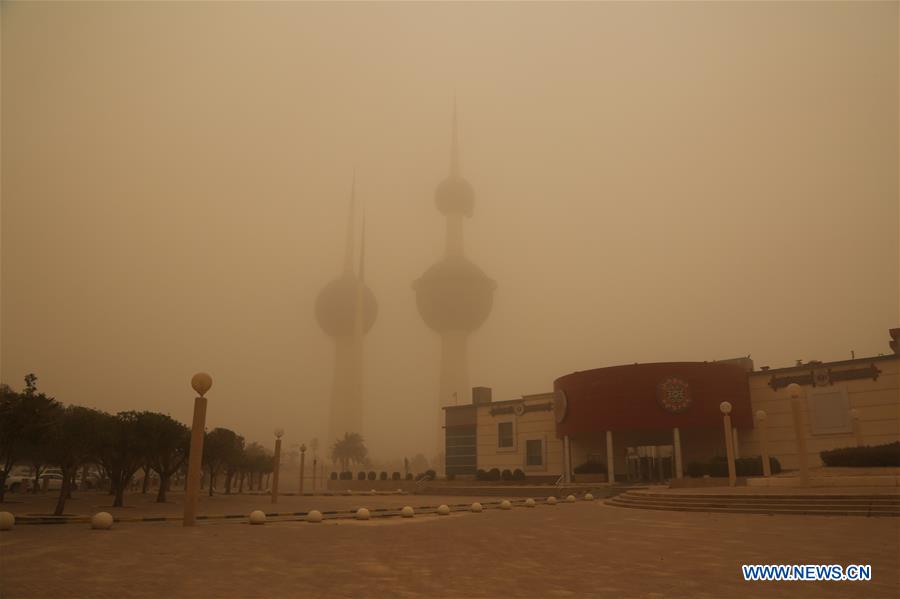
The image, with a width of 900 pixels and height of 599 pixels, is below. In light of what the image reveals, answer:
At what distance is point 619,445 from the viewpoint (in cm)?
6088

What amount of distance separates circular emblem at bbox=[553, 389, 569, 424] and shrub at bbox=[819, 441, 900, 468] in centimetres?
2676

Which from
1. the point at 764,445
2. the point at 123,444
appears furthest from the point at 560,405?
the point at 123,444

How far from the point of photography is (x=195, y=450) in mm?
18812

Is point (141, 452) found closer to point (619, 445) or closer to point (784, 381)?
point (619, 445)

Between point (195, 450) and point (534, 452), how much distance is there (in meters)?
52.1

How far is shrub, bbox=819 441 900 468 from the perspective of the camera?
31228 mm

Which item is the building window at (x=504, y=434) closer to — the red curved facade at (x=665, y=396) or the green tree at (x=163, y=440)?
the red curved facade at (x=665, y=396)

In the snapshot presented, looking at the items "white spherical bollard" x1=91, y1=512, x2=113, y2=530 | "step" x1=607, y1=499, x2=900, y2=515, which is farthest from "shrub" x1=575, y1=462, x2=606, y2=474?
"white spherical bollard" x1=91, y1=512, x2=113, y2=530

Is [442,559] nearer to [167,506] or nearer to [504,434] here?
[167,506]

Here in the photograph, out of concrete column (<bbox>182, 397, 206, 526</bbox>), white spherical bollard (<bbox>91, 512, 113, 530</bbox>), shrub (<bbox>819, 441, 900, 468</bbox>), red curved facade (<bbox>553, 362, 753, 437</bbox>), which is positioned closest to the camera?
white spherical bollard (<bbox>91, 512, 113, 530</bbox>)

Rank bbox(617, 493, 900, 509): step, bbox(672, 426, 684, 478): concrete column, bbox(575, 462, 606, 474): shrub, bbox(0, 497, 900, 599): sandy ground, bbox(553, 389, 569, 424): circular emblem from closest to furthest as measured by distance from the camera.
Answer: bbox(0, 497, 900, 599): sandy ground → bbox(617, 493, 900, 509): step → bbox(672, 426, 684, 478): concrete column → bbox(575, 462, 606, 474): shrub → bbox(553, 389, 569, 424): circular emblem

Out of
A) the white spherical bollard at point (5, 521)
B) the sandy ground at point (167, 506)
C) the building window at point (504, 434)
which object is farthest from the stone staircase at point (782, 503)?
the building window at point (504, 434)

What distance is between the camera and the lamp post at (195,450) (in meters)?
18.5

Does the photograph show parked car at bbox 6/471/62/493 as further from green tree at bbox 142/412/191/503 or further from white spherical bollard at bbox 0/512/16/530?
white spherical bollard at bbox 0/512/16/530
